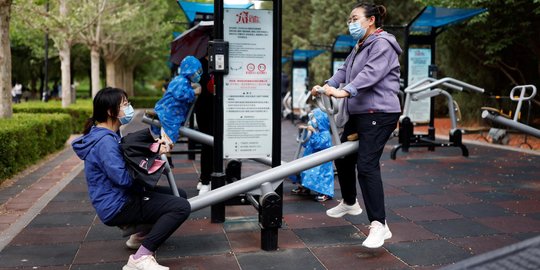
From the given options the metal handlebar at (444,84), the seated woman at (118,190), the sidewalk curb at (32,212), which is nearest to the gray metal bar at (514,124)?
the metal handlebar at (444,84)

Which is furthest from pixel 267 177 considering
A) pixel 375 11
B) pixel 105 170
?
pixel 375 11

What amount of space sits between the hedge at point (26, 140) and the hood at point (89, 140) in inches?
152

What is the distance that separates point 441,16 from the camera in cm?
988

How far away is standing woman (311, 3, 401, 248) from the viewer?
4.00m

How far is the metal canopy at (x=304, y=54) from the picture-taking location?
64.8ft

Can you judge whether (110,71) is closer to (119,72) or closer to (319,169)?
(119,72)

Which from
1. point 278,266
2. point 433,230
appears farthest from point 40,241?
point 433,230

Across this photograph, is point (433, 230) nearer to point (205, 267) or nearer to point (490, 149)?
point (205, 267)

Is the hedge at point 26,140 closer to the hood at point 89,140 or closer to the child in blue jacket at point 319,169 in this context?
the child in blue jacket at point 319,169

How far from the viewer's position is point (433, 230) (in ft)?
15.3

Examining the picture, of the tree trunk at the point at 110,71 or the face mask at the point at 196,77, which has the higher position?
the tree trunk at the point at 110,71

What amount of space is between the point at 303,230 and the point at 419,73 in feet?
22.2

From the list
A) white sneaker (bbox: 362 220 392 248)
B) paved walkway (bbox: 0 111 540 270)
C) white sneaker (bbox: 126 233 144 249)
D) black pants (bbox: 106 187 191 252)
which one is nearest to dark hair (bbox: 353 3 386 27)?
white sneaker (bbox: 362 220 392 248)

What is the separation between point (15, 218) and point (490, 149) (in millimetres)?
8141
